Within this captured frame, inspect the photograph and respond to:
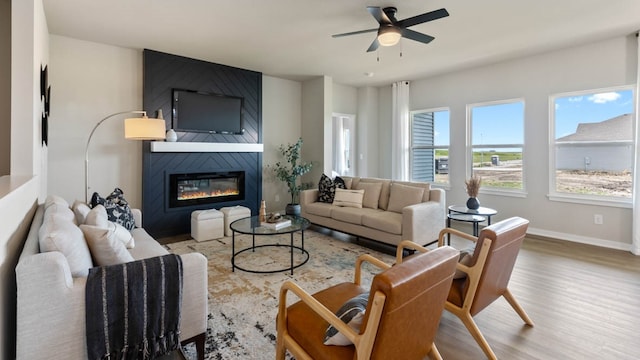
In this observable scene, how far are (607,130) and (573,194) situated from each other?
0.93 metres

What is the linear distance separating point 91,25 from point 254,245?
126 inches

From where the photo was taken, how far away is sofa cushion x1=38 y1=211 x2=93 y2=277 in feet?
4.90

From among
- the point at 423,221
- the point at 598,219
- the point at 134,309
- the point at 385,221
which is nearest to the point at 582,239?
the point at 598,219

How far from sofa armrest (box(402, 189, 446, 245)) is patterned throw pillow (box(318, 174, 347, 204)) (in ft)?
4.77

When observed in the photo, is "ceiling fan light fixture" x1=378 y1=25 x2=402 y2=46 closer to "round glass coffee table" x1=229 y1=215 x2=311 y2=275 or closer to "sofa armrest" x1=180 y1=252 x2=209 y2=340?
"round glass coffee table" x1=229 y1=215 x2=311 y2=275

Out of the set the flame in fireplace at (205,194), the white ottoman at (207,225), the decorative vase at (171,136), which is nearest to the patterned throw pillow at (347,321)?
the white ottoman at (207,225)

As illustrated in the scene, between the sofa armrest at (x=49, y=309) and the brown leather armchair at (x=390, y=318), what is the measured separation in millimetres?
931

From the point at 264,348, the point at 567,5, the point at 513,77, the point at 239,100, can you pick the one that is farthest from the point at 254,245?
the point at 513,77

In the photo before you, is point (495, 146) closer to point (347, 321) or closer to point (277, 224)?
point (277, 224)

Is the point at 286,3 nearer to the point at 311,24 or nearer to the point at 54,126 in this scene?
the point at 311,24

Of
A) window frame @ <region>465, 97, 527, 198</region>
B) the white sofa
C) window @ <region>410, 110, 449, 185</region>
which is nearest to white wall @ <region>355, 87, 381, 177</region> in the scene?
window @ <region>410, 110, 449, 185</region>

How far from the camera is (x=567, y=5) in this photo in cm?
309

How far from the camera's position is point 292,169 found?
20.5 ft

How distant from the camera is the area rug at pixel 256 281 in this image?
203 centimetres
